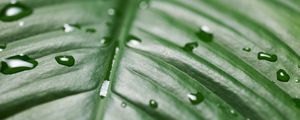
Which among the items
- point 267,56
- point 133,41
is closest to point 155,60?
point 133,41

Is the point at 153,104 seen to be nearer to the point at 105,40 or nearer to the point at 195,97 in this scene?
the point at 195,97

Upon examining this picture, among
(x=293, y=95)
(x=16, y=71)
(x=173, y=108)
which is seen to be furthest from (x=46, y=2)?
(x=293, y=95)

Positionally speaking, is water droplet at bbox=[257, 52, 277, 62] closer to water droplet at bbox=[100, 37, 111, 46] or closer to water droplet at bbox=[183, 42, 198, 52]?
water droplet at bbox=[183, 42, 198, 52]

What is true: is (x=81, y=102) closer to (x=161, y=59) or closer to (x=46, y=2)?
(x=161, y=59)

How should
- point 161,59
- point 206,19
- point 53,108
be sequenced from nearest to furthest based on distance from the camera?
point 53,108
point 161,59
point 206,19

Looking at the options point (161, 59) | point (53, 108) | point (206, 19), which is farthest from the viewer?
point (206, 19)

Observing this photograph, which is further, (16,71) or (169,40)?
(169,40)

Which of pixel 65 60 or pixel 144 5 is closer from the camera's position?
pixel 65 60
